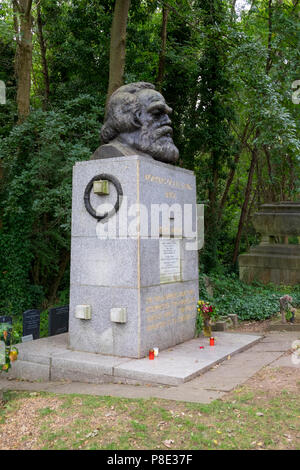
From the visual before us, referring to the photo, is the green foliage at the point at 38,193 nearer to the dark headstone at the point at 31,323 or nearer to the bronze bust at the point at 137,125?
the dark headstone at the point at 31,323

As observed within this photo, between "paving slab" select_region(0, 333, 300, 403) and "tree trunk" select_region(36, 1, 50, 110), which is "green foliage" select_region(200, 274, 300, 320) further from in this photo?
"tree trunk" select_region(36, 1, 50, 110)

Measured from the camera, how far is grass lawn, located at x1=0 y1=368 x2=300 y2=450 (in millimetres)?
3617

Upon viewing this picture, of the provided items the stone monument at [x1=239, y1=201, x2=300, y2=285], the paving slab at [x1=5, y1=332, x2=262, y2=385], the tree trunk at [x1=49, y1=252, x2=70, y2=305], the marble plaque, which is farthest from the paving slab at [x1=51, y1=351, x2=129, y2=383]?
the stone monument at [x1=239, y1=201, x2=300, y2=285]

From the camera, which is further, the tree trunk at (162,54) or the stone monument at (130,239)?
the tree trunk at (162,54)

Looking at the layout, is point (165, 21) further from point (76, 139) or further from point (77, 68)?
point (76, 139)

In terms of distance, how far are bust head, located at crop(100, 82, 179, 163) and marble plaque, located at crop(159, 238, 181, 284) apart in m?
1.43

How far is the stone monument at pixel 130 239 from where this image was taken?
6.36 meters

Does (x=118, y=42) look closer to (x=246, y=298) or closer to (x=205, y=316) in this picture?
(x=205, y=316)

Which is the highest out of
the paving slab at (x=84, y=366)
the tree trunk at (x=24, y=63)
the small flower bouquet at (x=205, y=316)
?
the tree trunk at (x=24, y=63)

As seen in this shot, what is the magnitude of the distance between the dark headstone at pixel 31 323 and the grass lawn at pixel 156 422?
3.53 metres

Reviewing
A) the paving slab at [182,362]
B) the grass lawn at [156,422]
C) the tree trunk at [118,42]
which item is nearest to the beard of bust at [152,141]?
the paving slab at [182,362]

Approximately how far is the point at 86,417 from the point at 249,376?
2.27 m
